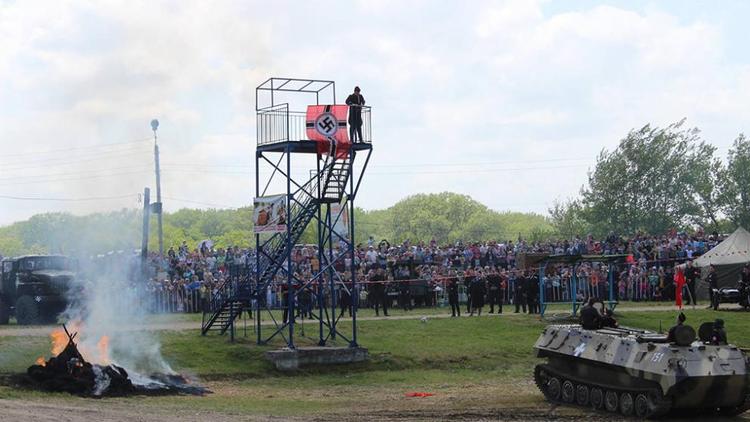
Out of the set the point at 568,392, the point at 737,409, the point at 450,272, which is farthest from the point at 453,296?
the point at 737,409

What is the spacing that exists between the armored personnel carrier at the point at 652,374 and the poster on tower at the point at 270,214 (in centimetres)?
1022

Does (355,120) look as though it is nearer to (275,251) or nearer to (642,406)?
(275,251)

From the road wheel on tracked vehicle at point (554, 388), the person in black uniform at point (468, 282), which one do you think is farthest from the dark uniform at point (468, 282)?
the road wheel on tracked vehicle at point (554, 388)

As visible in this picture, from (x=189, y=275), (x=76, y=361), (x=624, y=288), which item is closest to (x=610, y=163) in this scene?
(x=624, y=288)

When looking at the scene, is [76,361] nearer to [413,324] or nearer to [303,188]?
[303,188]

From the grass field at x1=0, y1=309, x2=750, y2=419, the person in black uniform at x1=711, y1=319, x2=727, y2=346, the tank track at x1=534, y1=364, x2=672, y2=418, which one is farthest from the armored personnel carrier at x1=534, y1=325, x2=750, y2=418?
the grass field at x1=0, y1=309, x2=750, y2=419

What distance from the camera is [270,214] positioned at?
111 ft

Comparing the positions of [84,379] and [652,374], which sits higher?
[84,379]

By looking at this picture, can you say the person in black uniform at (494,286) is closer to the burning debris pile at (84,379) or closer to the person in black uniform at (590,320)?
the person in black uniform at (590,320)

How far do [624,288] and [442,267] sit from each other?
26.9 feet

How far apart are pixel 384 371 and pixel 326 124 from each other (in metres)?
7.43

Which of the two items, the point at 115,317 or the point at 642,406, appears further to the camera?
the point at 115,317

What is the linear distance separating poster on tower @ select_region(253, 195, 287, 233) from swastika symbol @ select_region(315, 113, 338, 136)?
7.69ft

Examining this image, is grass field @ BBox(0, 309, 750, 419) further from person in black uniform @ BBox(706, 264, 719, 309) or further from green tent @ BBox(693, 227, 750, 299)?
green tent @ BBox(693, 227, 750, 299)
